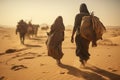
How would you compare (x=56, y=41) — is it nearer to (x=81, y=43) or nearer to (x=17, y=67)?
(x=81, y=43)

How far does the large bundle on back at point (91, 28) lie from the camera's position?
21.9 feet

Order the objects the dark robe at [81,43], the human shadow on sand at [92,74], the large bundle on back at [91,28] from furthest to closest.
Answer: the dark robe at [81,43]
the large bundle on back at [91,28]
the human shadow on sand at [92,74]

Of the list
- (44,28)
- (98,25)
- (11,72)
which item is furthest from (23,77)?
(44,28)

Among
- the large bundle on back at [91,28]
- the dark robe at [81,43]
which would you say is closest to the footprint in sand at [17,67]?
the dark robe at [81,43]

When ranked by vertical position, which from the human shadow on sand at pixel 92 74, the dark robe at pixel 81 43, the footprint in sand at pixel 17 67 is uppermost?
the dark robe at pixel 81 43

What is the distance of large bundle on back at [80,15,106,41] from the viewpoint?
6.69m

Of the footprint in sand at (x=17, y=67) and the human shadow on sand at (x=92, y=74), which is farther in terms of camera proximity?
the footprint in sand at (x=17, y=67)

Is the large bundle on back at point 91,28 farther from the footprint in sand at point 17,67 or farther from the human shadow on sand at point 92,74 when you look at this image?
the footprint in sand at point 17,67

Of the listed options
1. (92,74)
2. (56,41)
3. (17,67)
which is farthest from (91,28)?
(17,67)

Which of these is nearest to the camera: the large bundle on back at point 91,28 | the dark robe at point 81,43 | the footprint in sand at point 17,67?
the large bundle on back at point 91,28

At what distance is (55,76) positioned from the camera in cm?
671

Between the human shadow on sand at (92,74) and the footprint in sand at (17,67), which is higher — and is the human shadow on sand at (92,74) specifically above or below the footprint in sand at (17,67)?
above

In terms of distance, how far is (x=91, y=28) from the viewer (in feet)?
22.3

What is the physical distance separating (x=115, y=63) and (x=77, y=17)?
2.41 meters
